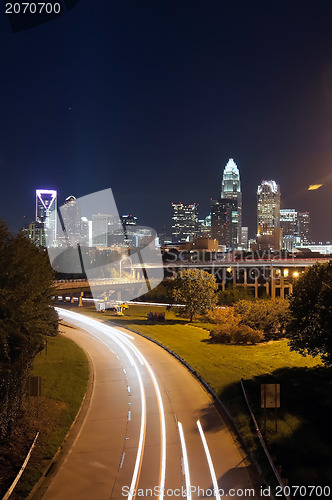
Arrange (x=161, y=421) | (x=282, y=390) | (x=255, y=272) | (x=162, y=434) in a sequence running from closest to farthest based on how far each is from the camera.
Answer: (x=162, y=434), (x=161, y=421), (x=282, y=390), (x=255, y=272)

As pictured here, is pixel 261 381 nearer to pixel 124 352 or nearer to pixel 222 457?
pixel 222 457

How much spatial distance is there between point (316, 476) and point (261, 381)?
34.0 ft

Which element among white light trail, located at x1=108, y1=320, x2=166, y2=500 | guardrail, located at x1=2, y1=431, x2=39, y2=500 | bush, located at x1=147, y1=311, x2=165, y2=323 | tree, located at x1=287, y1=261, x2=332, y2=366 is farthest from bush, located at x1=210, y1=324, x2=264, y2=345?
guardrail, located at x1=2, y1=431, x2=39, y2=500

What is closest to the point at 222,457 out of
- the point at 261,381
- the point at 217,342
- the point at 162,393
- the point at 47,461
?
the point at 47,461

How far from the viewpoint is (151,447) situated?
47.9 ft

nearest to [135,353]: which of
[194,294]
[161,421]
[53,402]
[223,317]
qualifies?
[53,402]

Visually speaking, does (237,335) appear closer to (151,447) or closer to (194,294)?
(194,294)

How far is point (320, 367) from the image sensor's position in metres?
26.4

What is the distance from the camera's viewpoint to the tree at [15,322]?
A: 15422 mm

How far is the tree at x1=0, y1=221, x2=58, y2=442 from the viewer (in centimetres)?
1542

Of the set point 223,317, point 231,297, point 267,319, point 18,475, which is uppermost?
point 18,475

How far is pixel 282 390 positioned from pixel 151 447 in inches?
344

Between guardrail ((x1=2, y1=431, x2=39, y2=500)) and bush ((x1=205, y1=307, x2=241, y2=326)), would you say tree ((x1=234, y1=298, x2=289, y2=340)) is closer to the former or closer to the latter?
bush ((x1=205, y1=307, x2=241, y2=326))

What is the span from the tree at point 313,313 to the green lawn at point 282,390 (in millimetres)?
2011
